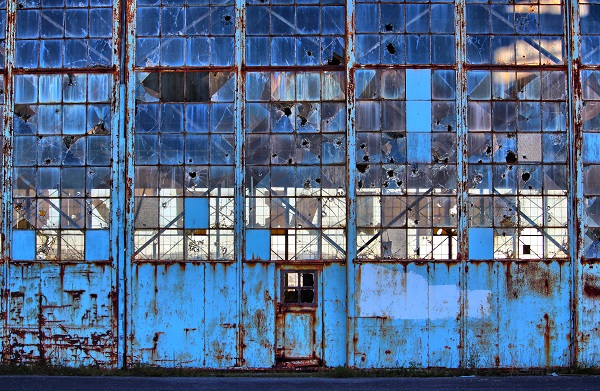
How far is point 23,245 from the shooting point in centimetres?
961

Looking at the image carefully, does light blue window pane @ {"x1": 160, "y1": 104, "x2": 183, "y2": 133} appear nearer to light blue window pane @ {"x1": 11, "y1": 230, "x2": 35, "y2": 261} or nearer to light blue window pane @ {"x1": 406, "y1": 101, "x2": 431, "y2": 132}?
light blue window pane @ {"x1": 11, "y1": 230, "x2": 35, "y2": 261}

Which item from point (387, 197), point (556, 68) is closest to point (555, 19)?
point (556, 68)

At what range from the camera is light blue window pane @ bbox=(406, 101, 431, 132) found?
31.3ft

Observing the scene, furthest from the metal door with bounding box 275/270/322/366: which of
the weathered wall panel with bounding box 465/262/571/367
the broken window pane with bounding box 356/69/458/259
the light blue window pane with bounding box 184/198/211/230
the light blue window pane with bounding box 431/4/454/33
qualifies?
the light blue window pane with bounding box 431/4/454/33

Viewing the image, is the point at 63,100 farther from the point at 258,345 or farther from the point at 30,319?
the point at 258,345

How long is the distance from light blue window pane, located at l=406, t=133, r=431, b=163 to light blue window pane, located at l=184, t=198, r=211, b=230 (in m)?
3.18

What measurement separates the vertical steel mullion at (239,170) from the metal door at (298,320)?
59 cm

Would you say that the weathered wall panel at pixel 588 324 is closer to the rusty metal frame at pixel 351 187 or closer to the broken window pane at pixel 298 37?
the rusty metal frame at pixel 351 187

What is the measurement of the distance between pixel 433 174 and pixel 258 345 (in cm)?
369

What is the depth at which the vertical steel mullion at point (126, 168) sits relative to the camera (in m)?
9.45

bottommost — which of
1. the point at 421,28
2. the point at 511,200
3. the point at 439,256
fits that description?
the point at 439,256

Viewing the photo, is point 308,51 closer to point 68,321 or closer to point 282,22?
point 282,22

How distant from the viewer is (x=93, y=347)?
9.47 m

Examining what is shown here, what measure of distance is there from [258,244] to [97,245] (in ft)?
8.04
